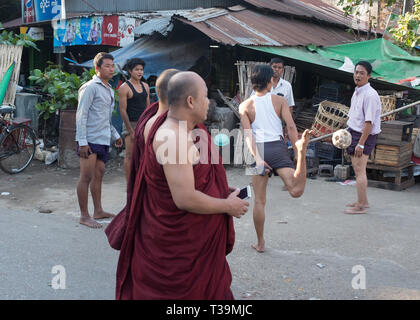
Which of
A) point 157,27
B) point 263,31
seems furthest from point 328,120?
point 157,27

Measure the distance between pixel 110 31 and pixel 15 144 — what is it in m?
4.57

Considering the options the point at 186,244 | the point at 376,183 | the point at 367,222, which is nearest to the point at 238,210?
the point at 186,244

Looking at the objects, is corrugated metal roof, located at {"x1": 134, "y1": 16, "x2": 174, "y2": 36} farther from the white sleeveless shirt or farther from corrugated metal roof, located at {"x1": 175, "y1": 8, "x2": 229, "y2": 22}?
the white sleeveless shirt

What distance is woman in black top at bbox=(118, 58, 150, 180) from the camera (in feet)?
20.3

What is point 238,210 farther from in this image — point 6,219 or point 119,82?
point 119,82

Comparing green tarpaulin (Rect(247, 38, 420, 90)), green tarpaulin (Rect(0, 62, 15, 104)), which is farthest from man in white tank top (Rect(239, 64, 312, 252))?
green tarpaulin (Rect(0, 62, 15, 104))

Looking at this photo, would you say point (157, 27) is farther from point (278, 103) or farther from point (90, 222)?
point (278, 103)

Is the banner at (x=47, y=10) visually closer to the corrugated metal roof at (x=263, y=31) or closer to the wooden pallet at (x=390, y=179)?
the corrugated metal roof at (x=263, y=31)

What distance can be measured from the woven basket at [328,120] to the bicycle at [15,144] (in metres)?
4.88

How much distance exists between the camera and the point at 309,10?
508 inches

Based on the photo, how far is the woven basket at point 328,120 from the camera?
8.11 meters

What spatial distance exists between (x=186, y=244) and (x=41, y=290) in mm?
1754
